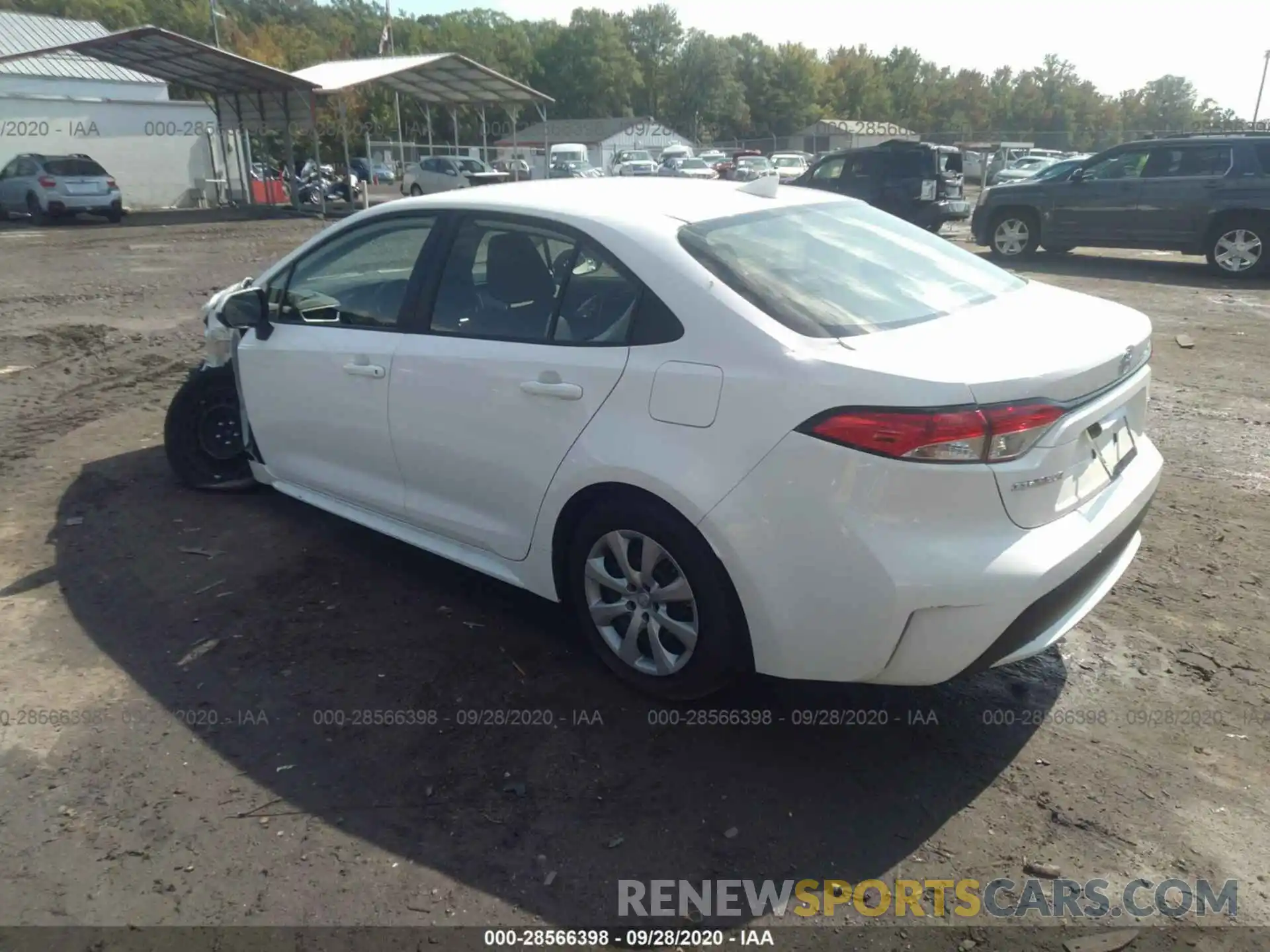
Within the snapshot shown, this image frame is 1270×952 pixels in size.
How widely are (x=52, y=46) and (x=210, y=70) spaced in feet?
48.8

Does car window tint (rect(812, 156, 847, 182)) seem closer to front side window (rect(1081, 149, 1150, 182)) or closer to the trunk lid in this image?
front side window (rect(1081, 149, 1150, 182))

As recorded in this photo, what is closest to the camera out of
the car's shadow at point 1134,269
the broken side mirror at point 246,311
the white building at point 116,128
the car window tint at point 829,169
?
the broken side mirror at point 246,311

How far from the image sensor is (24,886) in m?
2.54

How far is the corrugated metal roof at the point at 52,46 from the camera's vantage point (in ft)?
107

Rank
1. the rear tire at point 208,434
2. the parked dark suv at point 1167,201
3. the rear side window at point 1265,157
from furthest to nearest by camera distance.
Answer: the parked dark suv at point 1167,201, the rear side window at point 1265,157, the rear tire at point 208,434

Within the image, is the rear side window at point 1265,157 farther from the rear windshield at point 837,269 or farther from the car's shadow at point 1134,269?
the rear windshield at point 837,269

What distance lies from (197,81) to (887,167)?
72.5 feet

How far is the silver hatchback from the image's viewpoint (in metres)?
23.1

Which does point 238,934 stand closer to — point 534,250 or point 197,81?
point 534,250

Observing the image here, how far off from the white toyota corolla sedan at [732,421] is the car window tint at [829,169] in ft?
51.2

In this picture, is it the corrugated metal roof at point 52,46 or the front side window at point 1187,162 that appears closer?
the front side window at point 1187,162

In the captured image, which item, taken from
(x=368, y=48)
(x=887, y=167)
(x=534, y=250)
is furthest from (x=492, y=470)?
(x=368, y=48)

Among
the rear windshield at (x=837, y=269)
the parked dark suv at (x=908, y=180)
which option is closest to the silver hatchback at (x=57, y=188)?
the parked dark suv at (x=908, y=180)

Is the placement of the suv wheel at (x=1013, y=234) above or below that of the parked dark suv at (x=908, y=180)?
below
